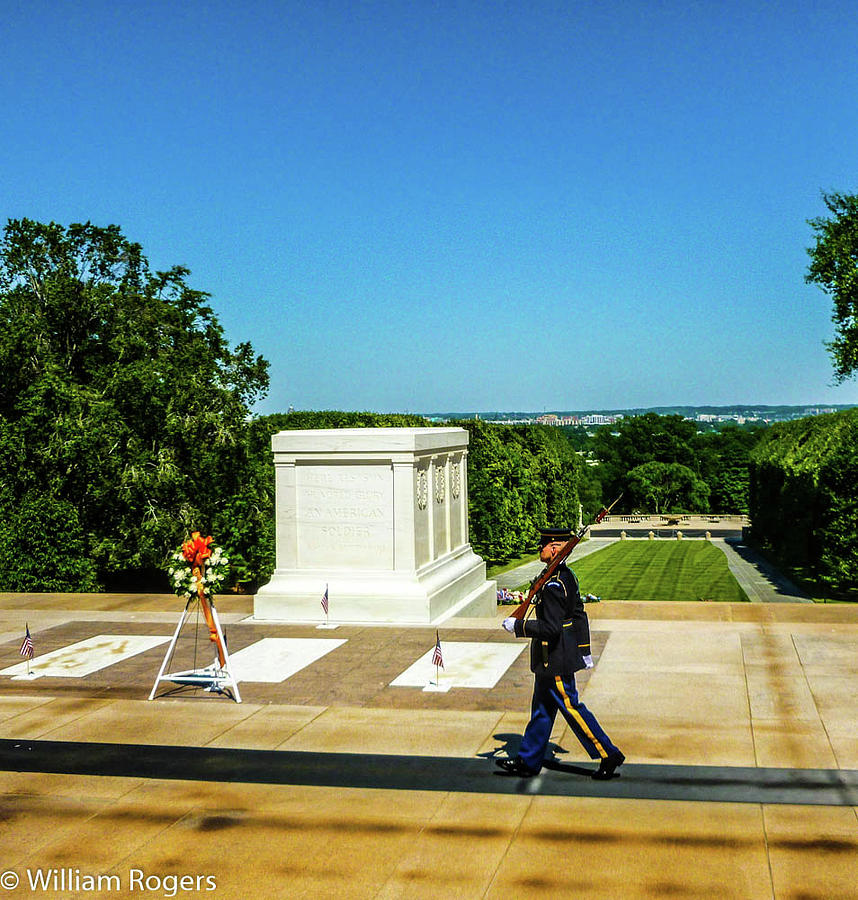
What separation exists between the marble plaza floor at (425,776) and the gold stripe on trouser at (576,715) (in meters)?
0.27

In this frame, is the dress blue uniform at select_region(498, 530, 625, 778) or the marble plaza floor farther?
the dress blue uniform at select_region(498, 530, 625, 778)

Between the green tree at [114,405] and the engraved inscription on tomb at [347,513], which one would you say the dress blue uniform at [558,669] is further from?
the green tree at [114,405]

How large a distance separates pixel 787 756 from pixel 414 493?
22.7ft

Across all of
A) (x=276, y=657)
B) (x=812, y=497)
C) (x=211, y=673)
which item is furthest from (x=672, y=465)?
(x=211, y=673)

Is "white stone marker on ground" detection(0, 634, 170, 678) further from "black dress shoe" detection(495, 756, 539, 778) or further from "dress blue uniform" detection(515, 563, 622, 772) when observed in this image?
"dress blue uniform" detection(515, 563, 622, 772)

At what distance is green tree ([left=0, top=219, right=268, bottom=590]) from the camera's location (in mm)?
24844

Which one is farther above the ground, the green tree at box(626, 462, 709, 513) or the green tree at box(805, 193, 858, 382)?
the green tree at box(805, 193, 858, 382)

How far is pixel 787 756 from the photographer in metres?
7.49

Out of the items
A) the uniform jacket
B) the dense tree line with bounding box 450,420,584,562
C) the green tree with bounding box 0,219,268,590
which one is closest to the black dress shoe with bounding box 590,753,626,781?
the uniform jacket

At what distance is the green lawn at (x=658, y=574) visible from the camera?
3631 cm

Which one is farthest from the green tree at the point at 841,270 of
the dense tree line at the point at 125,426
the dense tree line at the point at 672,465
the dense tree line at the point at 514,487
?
the dense tree line at the point at 672,465

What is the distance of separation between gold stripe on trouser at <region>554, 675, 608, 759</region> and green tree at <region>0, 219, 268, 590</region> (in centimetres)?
1969

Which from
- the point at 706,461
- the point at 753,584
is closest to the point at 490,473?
the point at 753,584

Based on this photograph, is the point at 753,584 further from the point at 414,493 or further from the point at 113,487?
the point at 414,493
